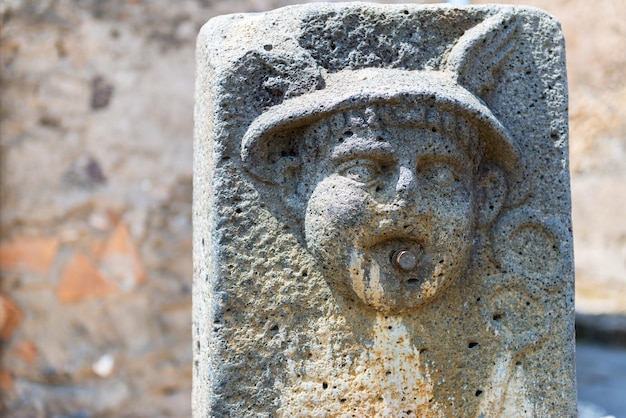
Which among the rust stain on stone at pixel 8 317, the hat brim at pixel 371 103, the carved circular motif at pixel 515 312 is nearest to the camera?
the hat brim at pixel 371 103

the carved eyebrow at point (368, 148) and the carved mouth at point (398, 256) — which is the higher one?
the carved eyebrow at point (368, 148)

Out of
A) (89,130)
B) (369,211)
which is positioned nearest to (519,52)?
(369,211)

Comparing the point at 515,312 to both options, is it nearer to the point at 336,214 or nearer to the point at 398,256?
the point at 398,256

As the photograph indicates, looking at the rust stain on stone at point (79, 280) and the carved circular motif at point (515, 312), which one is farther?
the rust stain on stone at point (79, 280)

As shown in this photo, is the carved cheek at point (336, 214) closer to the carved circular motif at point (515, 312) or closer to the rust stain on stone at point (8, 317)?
the carved circular motif at point (515, 312)

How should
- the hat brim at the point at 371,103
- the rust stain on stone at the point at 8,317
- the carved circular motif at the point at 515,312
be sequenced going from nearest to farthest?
the hat brim at the point at 371,103
the carved circular motif at the point at 515,312
the rust stain on stone at the point at 8,317

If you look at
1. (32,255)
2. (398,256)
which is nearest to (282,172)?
(398,256)

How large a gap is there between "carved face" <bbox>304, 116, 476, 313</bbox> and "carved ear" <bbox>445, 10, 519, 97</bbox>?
0.13 meters

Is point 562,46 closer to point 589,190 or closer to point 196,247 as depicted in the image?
point 196,247

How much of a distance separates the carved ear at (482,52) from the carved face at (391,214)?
0.43 feet

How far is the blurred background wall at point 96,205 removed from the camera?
293 cm

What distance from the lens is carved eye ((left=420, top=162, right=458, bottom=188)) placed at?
1381mm

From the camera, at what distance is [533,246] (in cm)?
148

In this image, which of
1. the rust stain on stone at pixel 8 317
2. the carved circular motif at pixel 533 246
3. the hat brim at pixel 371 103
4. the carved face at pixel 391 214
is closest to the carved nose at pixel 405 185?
the carved face at pixel 391 214
